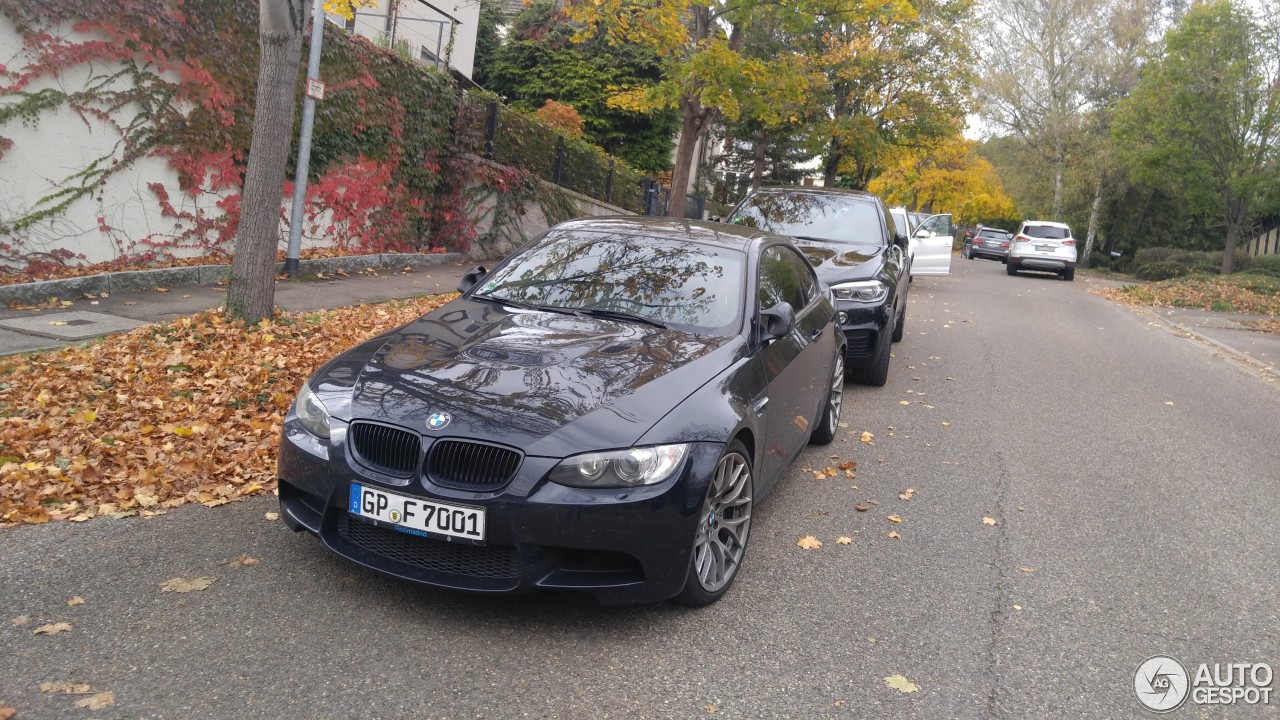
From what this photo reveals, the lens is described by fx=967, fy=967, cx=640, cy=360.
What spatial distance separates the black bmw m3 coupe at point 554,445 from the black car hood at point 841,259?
3.66 metres

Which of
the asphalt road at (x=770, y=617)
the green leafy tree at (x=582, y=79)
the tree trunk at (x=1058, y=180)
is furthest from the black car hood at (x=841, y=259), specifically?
the tree trunk at (x=1058, y=180)

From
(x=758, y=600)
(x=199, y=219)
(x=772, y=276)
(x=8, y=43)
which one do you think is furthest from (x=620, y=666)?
(x=199, y=219)

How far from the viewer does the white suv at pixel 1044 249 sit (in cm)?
2831

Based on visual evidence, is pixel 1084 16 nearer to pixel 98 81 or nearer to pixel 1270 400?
pixel 1270 400

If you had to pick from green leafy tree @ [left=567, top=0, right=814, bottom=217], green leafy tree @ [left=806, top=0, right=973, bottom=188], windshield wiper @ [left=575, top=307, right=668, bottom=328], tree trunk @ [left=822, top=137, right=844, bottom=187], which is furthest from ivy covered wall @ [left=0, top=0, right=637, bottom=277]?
tree trunk @ [left=822, top=137, right=844, bottom=187]

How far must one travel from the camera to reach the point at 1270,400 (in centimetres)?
964

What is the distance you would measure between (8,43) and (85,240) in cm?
195

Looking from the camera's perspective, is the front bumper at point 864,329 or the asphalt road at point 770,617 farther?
the front bumper at point 864,329

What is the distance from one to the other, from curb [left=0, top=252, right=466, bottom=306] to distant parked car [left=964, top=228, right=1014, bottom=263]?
32.5 m

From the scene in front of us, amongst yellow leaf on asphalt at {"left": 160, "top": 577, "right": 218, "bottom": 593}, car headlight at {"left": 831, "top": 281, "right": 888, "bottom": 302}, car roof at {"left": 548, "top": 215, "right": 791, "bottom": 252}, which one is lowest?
yellow leaf on asphalt at {"left": 160, "top": 577, "right": 218, "bottom": 593}

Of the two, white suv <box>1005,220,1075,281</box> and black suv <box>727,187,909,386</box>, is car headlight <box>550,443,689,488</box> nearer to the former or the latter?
black suv <box>727,187,909,386</box>

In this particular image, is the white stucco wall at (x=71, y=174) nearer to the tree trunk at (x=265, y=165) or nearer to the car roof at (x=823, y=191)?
the tree trunk at (x=265, y=165)

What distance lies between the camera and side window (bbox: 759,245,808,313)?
17.1 feet

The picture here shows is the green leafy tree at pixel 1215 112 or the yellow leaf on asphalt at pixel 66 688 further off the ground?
the green leafy tree at pixel 1215 112
